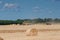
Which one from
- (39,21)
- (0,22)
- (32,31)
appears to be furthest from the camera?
(39,21)

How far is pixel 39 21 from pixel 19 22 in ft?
14.8

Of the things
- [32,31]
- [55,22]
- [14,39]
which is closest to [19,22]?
[55,22]

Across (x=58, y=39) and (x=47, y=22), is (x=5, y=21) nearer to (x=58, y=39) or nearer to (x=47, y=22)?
(x=47, y=22)

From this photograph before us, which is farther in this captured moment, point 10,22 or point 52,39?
point 10,22

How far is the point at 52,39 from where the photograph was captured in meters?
19.3

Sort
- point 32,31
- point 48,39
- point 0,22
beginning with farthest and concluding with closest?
point 0,22 < point 32,31 < point 48,39

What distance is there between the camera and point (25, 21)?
171 ft

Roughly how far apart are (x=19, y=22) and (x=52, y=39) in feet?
107

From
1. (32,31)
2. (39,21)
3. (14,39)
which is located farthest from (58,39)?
(39,21)

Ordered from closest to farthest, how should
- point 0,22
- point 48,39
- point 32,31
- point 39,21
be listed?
point 48,39 → point 32,31 → point 0,22 → point 39,21

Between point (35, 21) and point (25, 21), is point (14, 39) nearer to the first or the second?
point (25, 21)

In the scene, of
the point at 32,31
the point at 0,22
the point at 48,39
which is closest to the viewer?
the point at 48,39

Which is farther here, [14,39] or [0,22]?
[0,22]

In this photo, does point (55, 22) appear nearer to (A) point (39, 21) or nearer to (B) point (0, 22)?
(A) point (39, 21)
